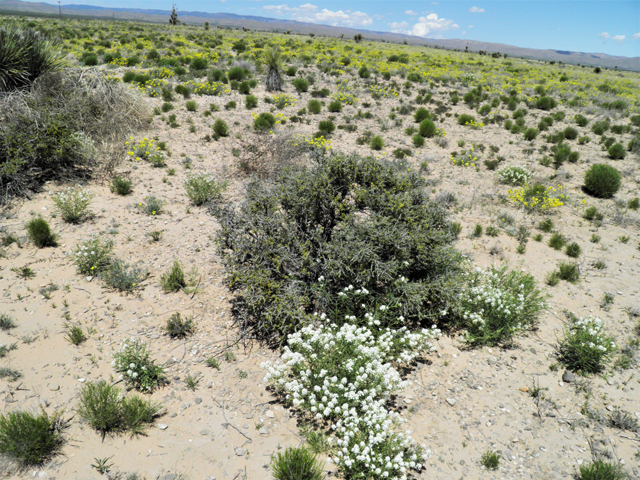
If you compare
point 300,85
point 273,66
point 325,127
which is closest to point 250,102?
point 325,127

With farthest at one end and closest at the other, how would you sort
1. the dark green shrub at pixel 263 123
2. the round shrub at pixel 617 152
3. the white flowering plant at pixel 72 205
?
the round shrub at pixel 617 152 → the dark green shrub at pixel 263 123 → the white flowering plant at pixel 72 205

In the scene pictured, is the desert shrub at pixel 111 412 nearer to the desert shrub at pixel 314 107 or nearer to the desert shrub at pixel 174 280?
the desert shrub at pixel 174 280

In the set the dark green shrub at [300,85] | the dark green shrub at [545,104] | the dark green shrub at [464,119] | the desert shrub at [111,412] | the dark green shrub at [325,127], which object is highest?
the dark green shrub at [545,104]

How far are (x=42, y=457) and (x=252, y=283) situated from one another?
2546 mm

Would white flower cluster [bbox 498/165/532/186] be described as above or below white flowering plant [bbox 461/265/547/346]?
above

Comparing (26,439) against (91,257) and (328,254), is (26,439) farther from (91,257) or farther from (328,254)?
(328,254)

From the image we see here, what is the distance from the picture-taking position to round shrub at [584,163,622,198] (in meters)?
9.02

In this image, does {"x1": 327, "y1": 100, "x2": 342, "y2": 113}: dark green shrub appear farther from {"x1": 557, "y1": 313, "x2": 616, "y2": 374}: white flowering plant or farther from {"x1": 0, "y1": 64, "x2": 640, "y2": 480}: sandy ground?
{"x1": 557, "y1": 313, "x2": 616, "y2": 374}: white flowering plant

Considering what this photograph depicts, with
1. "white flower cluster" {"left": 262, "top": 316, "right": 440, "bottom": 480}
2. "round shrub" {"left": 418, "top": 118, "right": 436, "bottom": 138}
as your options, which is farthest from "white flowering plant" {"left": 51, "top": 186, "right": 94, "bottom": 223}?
"round shrub" {"left": 418, "top": 118, "right": 436, "bottom": 138}

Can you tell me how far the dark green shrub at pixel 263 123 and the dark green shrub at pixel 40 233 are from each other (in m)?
6.54

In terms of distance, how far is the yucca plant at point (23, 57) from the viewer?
7488 millimetres

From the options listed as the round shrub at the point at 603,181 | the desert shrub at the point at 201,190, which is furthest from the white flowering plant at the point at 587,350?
the desert shrub at the point at 201,190

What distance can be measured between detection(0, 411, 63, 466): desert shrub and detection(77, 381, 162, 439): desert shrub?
30 centimetres

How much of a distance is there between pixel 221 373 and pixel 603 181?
10728mm
